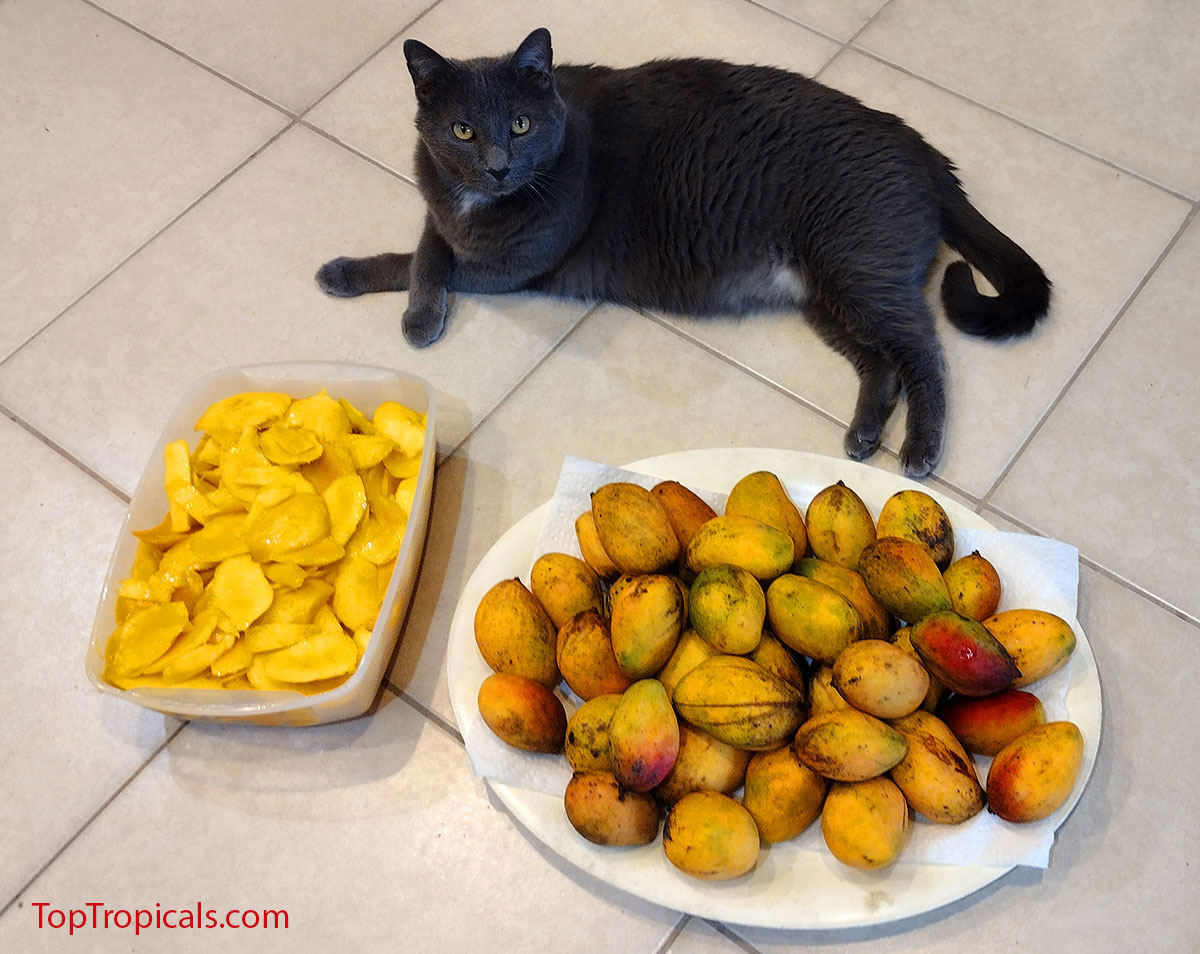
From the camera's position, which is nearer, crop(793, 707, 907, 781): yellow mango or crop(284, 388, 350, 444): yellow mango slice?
crop(793, 707, 907, 781): yellow mango

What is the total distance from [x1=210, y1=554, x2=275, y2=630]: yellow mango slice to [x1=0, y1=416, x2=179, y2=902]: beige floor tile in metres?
0.19

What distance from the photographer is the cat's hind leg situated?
139 cm

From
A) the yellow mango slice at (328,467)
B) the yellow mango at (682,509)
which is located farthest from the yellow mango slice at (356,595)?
the yellow mango at (682,509)

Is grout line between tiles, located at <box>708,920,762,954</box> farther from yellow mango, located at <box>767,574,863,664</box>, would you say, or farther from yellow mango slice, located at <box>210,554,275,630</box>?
yellow mango slice, located at <box>210,554,275,630</box>

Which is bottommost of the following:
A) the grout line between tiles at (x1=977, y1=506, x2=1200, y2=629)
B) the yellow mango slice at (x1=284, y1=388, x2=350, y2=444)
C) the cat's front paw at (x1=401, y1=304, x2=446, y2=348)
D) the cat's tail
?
the cat's front paw at (x1=401, y1=304, x2=446, y2=348)

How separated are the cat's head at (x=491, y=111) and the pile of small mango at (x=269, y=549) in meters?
0.31

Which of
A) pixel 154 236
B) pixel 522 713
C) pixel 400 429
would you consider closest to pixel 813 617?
pixel 522 713

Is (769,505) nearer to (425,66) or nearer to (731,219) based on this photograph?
(731,219)

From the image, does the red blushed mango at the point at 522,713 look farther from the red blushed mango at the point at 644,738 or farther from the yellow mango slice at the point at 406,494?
the yellow mango slice at the point at 406,494

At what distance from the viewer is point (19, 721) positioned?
3.62 ft

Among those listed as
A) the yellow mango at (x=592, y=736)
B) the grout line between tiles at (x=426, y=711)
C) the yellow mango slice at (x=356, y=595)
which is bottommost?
the grout line between tiles at (x=426, y=711)

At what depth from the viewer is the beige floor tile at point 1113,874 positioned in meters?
0.94

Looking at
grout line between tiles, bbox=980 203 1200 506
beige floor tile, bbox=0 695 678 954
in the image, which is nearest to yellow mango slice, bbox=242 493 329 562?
beige floor tile, bbox=0 695 678 954

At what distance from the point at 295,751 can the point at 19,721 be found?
1.06 feet
